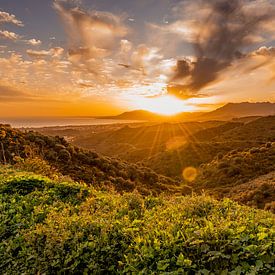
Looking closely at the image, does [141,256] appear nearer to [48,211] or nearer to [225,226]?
[225,226]

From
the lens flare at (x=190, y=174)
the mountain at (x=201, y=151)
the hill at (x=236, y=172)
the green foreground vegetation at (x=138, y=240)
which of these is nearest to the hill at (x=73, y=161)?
the hill at (x=236, y=172)

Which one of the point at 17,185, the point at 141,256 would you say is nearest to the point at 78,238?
the point at 141,256

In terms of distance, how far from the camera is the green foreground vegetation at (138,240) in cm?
362

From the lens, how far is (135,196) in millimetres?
6910

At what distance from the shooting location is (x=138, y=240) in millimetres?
4176

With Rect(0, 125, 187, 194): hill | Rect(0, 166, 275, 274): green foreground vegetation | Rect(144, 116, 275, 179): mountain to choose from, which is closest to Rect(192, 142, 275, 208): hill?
Rect(0, 125, 187, 194): hill

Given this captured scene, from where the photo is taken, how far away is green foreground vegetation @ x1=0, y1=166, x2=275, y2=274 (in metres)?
3.62

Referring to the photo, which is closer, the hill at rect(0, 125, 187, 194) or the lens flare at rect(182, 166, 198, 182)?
the hill at rect(0, 125, 187, 194)

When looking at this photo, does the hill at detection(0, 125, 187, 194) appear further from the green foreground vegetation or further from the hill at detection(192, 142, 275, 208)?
the green foreground vegetation

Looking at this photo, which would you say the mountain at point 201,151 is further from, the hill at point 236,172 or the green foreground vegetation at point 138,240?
the green foreground vegetation at point 138,240

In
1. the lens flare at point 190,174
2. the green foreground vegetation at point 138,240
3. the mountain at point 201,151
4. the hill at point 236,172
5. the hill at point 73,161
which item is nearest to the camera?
the green foreground vegetation at point 138,240

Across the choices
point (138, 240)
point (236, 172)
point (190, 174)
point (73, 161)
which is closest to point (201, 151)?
point (190, 174)

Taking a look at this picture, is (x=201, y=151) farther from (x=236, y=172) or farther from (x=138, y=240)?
(x=138, y=240)

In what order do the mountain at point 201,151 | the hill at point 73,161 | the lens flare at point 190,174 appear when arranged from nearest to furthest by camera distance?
1. the hill at point 73,161
2. the lens flare at point 190,174
3. the mountain at point 201,151
